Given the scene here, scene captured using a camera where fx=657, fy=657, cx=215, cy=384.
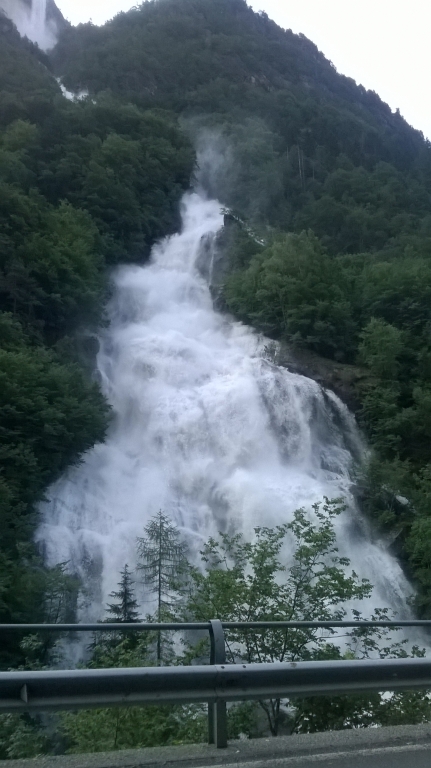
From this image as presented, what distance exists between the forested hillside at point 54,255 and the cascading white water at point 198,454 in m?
1.29

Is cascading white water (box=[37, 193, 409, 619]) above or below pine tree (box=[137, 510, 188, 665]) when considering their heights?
above

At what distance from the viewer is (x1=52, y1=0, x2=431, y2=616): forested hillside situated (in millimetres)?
25656

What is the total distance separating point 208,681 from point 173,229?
42.6 metres

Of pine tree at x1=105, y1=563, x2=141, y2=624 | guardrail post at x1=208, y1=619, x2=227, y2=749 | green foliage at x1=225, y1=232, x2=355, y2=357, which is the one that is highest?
green foliage at x1=225, y1=232, x2=355, y2=357

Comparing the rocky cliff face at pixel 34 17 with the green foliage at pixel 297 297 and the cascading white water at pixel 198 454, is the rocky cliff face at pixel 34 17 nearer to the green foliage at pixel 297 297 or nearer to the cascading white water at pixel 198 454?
the green foliage at pixel 297 297

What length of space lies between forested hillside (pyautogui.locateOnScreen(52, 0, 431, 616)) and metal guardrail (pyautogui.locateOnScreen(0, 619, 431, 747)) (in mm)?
15158

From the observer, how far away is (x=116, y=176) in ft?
134

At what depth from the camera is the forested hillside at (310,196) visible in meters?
25.7

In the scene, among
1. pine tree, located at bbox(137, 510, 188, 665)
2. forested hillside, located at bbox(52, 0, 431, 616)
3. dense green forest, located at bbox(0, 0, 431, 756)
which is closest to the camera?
pine tree, located at bbox(137, 510, 188, 665)

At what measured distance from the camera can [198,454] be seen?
22.8m

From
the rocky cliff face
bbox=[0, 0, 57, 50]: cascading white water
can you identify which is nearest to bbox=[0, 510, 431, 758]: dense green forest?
the rocky cliff face

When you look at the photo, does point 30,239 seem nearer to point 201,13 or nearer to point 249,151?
point 249,151

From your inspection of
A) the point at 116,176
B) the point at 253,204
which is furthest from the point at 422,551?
the point at 253,204

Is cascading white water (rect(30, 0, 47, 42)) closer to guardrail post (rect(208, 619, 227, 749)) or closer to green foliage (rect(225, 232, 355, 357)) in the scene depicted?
green foliage (rect(225, 232, 355, 357))
